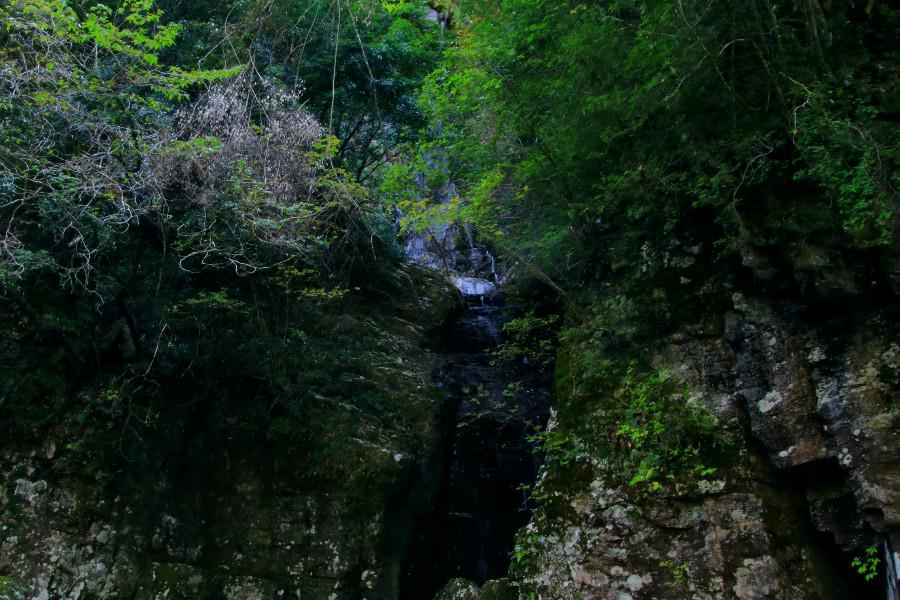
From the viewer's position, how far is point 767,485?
14.9 ft

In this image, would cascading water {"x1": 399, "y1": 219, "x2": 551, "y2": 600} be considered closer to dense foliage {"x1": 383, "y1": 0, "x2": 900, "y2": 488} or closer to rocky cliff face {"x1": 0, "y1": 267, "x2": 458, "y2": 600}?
rocky cliff face {"x1": 0, "y1": 267, "x2": 458, "y2": 600}

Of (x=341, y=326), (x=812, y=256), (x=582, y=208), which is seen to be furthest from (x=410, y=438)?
(x=812, y=256)

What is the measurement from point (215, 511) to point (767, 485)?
6302 mm

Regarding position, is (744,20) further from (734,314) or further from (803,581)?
(803,581)

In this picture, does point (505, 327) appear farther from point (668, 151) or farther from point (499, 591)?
point (499, 591)

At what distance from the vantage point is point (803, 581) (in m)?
4.12

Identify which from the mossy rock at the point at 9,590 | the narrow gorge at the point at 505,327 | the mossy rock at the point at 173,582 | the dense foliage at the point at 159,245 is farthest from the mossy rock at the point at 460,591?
the mossy rock at the point at 9,590

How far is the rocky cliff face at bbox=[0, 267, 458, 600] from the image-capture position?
605cm

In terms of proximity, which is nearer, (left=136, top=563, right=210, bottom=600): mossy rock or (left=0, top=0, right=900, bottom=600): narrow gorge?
(left=0, top=0, right=900, bottom=600): narrow gorge

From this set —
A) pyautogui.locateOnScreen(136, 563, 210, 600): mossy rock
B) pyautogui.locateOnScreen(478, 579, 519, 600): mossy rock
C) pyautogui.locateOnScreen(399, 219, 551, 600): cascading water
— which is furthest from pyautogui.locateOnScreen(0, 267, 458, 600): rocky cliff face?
pyautogui.locateOnScreen(478, 579, 519, 600): mossy rock

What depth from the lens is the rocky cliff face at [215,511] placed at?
6.05m

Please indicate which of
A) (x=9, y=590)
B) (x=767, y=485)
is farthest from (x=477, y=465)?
(x=9, y=590)

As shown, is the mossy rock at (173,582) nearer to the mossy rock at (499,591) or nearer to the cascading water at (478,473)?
the cascading water at (478,473)

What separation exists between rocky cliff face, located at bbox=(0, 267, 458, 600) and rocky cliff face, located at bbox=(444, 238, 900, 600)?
2.15 m
